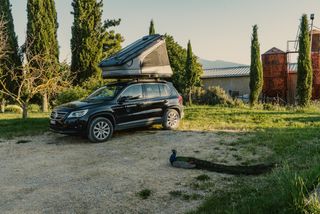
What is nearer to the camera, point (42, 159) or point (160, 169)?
point (160, 169)

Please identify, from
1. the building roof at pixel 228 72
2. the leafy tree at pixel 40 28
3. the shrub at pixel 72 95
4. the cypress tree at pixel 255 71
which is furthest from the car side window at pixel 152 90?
the building roof at pixel 228 72

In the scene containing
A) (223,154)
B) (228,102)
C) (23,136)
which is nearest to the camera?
(223,154)

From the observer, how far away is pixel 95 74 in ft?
84.6

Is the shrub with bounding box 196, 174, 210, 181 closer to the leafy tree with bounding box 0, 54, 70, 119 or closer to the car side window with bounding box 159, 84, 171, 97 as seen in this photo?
the car side window with bounding box 159, 84, 171, 97

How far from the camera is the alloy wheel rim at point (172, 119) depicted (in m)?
11.4

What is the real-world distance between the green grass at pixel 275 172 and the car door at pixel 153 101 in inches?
59.9

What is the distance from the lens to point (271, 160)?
730 centimetres

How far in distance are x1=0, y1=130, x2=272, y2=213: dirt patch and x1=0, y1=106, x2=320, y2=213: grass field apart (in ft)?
1.69

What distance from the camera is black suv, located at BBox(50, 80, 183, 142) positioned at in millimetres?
9625

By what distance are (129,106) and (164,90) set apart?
1571mm

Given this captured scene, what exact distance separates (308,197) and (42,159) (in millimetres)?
6387

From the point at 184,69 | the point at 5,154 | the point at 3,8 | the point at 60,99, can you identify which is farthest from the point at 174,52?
the point at 5,154

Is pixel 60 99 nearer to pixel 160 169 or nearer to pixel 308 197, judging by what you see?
pixel 160 169

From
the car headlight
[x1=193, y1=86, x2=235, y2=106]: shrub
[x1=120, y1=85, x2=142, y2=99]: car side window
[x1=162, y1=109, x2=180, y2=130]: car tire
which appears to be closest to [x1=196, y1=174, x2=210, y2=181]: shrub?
the car headlight
